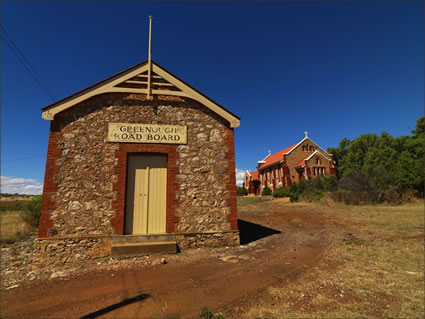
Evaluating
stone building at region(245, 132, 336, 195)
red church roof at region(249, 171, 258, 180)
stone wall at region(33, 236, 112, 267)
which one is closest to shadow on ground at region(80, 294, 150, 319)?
stone wall at region(33, 236, 112, 267)

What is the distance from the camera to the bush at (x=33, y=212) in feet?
33.2

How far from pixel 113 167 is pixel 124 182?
0.61m

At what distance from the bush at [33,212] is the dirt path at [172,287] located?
24.6ft

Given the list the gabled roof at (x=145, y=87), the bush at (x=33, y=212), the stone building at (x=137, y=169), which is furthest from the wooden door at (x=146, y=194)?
the bush at (x=33, y=212)

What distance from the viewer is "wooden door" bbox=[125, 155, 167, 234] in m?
6.65

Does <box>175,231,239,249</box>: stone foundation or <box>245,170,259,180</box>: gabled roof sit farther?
<box>245,170,259,180</box>: gabled roof

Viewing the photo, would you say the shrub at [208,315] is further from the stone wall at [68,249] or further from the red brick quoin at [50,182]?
the red brick quoin at [50,182]

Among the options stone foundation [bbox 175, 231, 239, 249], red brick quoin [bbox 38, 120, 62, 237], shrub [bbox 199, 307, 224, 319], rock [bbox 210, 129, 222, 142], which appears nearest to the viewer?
shrub [bbox 199, 307, 224, 319]

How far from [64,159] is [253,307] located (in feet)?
21.7

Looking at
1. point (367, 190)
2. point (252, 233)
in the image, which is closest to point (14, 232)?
point (252, 233)

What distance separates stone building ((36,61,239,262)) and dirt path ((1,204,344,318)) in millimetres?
1140

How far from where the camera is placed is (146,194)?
22.4ft

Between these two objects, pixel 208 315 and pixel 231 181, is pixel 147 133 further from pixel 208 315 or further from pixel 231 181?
pixel 208 315

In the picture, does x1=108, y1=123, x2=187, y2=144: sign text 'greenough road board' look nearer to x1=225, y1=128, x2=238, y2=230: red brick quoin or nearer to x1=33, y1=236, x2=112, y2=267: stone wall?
x1=225, y1=128, x2=238, y2=230: red brick quoin
